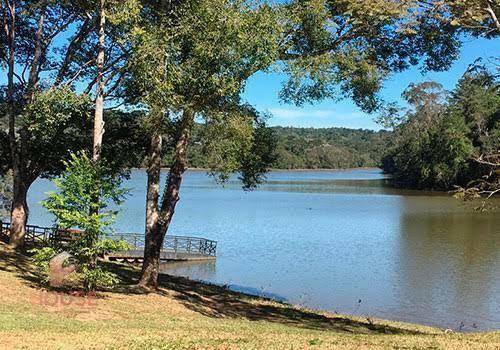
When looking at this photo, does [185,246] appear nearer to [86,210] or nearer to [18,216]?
[18,216]

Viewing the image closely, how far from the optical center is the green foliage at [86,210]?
11734 mm

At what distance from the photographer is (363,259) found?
1145 inches

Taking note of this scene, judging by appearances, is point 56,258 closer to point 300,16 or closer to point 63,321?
point 63,321

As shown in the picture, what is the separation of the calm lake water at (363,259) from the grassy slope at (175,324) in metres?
3.08

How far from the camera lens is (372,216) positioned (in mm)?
50375

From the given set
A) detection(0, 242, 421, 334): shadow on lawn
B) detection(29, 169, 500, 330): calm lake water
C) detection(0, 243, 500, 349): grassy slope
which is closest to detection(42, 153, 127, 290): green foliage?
detection(0, 243, 500, 349): grassy slope

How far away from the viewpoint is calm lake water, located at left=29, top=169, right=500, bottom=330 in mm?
20094

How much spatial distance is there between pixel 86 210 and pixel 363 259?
20.1 metres

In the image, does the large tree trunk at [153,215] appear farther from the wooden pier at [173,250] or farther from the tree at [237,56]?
the wooden pier at [173,250]

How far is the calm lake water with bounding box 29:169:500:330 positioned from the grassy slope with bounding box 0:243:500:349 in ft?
10.1

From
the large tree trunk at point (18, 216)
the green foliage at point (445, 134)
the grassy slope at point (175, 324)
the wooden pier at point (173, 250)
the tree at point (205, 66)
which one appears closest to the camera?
the grassy slope at point (175, 324)

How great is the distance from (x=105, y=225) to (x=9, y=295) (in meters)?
2.44

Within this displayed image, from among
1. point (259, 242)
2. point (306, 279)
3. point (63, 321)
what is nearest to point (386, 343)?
point (63, 321)

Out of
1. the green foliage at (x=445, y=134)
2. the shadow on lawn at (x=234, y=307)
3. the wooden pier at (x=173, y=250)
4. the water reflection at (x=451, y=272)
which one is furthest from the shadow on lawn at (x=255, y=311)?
the green foliage at (x=445, y=134)
